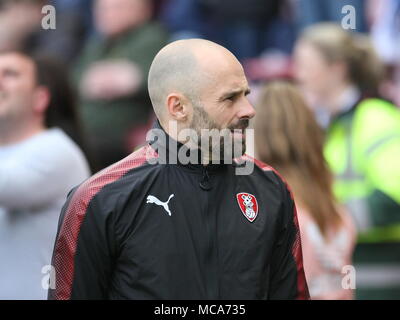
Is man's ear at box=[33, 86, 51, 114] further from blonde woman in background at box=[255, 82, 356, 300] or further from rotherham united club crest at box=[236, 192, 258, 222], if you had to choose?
rotherham united club crest at box=[236, 192, 258, 222]

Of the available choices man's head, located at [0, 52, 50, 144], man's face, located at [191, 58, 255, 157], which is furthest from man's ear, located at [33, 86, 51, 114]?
man's face, located at [191, 58, 255, 157]

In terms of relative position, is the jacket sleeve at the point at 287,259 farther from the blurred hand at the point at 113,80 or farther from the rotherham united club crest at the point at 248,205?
the blurred hand at the point at 113,80

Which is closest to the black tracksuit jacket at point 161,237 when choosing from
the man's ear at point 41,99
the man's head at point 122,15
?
the man's ear at point 41,99

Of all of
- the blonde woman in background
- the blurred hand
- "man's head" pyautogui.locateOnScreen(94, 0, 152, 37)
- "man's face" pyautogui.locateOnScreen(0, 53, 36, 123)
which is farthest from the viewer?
"man's head" pyautogui.locateOnScreen(94, 0, 152, 37)

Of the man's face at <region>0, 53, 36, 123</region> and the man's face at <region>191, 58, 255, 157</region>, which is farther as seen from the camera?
the man's face at <region>0, 53, 36, 123</region>

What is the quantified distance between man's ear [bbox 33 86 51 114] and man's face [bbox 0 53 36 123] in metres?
0.04

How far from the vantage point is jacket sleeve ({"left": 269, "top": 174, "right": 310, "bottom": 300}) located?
3213 millimetres

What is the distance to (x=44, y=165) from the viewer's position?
13.7 feet

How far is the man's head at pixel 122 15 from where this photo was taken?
7180mm

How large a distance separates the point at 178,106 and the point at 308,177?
1692 millimetres

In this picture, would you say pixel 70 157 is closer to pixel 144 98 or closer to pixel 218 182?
pixel 218 182

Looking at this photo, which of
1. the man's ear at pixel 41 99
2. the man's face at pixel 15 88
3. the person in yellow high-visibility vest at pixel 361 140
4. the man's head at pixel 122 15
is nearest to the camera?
the man's face at pixel 15 88
